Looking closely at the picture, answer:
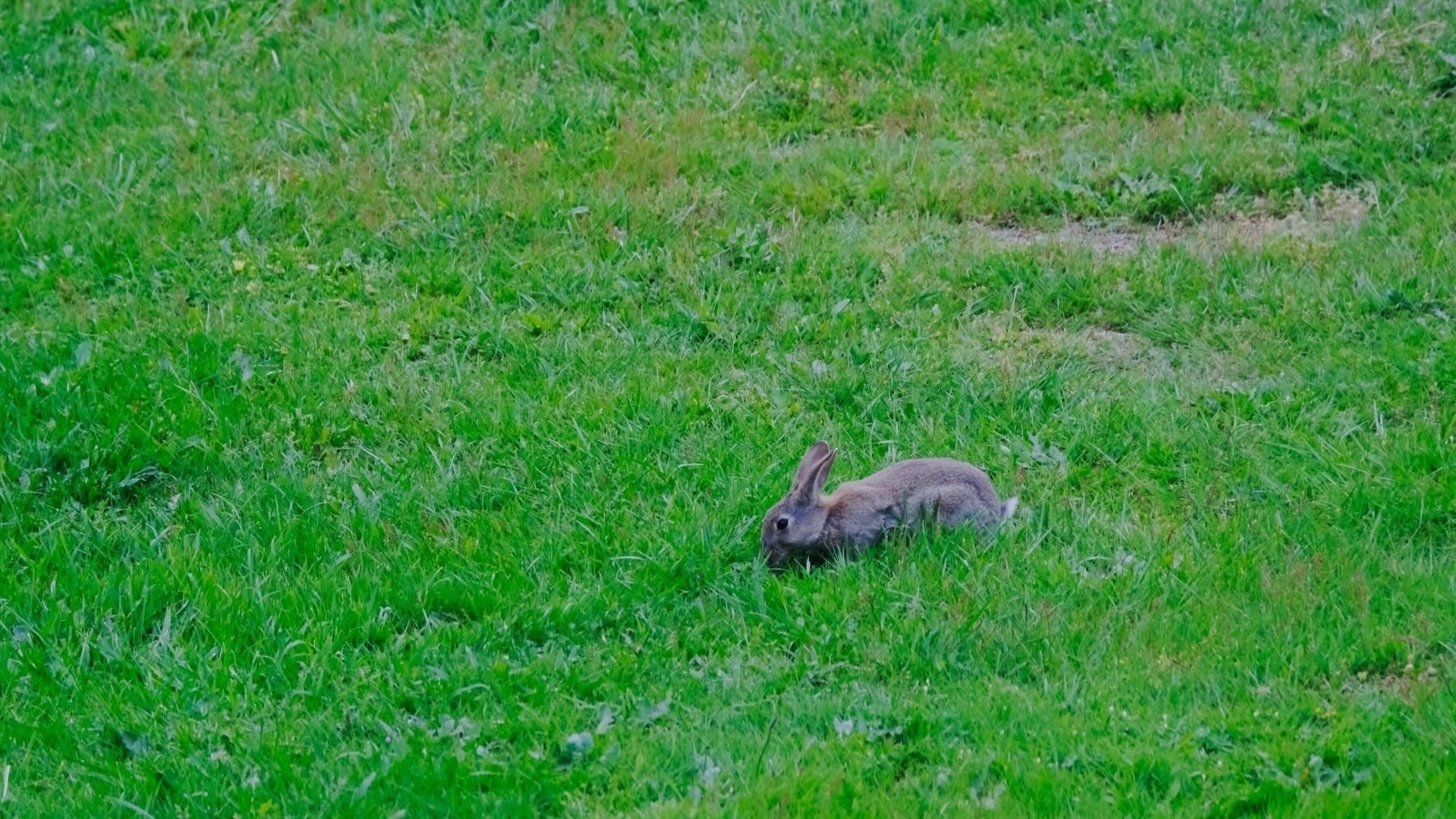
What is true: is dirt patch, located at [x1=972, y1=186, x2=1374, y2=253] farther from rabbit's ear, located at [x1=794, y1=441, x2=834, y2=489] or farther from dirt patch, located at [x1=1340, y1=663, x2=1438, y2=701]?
dirt patch, located at [x1=1340, y1=663, x2=1438, y2=701]

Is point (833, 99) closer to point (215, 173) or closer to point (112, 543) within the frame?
point (215, 173)

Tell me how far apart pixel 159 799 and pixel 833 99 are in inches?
263

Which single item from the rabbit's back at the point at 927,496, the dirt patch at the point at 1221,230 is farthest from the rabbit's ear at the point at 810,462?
the dirt patch at the point at 1221,230

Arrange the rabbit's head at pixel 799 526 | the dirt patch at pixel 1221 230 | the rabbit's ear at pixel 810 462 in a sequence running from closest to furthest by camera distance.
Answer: the rabbit's head at pixel 799 526 → the rabbit's ear at pixel 810 462 → the dirt patch at pixel 1221 230

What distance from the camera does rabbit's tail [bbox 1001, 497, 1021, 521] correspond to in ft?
21.5

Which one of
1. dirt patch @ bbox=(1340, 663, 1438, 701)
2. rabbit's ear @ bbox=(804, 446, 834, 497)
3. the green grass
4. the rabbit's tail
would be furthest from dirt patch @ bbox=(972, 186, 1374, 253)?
dirt patch @ bbox=(1340, 663, 1438, 701)

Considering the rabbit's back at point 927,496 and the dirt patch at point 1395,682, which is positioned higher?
the dirt patch at point 1395,682

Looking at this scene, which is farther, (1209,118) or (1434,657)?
(1209,118)

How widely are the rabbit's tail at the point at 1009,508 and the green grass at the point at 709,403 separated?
0.10m

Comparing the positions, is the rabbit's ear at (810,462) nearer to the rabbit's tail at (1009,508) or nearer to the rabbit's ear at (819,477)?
the rabbit's ear at (819,477)

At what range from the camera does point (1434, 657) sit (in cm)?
546

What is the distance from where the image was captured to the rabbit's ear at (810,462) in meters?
6.50

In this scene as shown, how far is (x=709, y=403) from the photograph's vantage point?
761cm

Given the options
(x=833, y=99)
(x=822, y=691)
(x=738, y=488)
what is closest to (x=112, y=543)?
(x=738, y=488)
